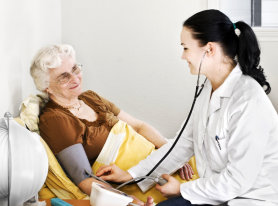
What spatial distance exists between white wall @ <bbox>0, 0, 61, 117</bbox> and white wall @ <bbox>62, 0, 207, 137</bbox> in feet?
1.79

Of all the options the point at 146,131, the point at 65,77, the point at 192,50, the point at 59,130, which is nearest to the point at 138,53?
the point at 146,131

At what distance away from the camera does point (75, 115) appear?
6.35 ft

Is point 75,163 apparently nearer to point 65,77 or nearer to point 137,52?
point 65,77

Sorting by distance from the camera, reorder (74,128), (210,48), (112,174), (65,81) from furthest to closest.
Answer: (65,81) → (74,128) → (112,174) → (210,48)

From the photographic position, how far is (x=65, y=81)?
1.93 m

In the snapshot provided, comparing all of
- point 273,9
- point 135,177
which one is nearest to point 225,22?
point 135,177

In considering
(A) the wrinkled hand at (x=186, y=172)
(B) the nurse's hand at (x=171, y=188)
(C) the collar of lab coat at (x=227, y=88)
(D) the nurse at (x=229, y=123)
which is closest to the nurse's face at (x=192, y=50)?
(D) the nurse at (x=229, y=123)

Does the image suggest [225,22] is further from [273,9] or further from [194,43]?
[273,9]

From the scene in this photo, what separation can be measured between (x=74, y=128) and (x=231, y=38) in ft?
2.46

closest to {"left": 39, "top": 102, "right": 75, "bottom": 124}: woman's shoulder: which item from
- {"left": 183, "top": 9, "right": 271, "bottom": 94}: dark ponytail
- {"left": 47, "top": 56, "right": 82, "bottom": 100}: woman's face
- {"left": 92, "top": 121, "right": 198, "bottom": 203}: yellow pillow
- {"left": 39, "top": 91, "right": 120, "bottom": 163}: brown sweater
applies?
{"left": 39, "top": 91, "right": 120, "bottom": 163}: brown sweater

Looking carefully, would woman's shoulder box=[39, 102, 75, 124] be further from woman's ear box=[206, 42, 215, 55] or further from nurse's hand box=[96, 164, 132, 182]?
woman's ear box=[206, 42, 215, 55]

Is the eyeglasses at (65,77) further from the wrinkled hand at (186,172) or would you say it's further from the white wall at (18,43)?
the wrinkled hand at (186,172)

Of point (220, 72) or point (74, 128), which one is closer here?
point (220, 72)

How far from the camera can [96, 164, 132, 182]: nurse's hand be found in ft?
5.57
